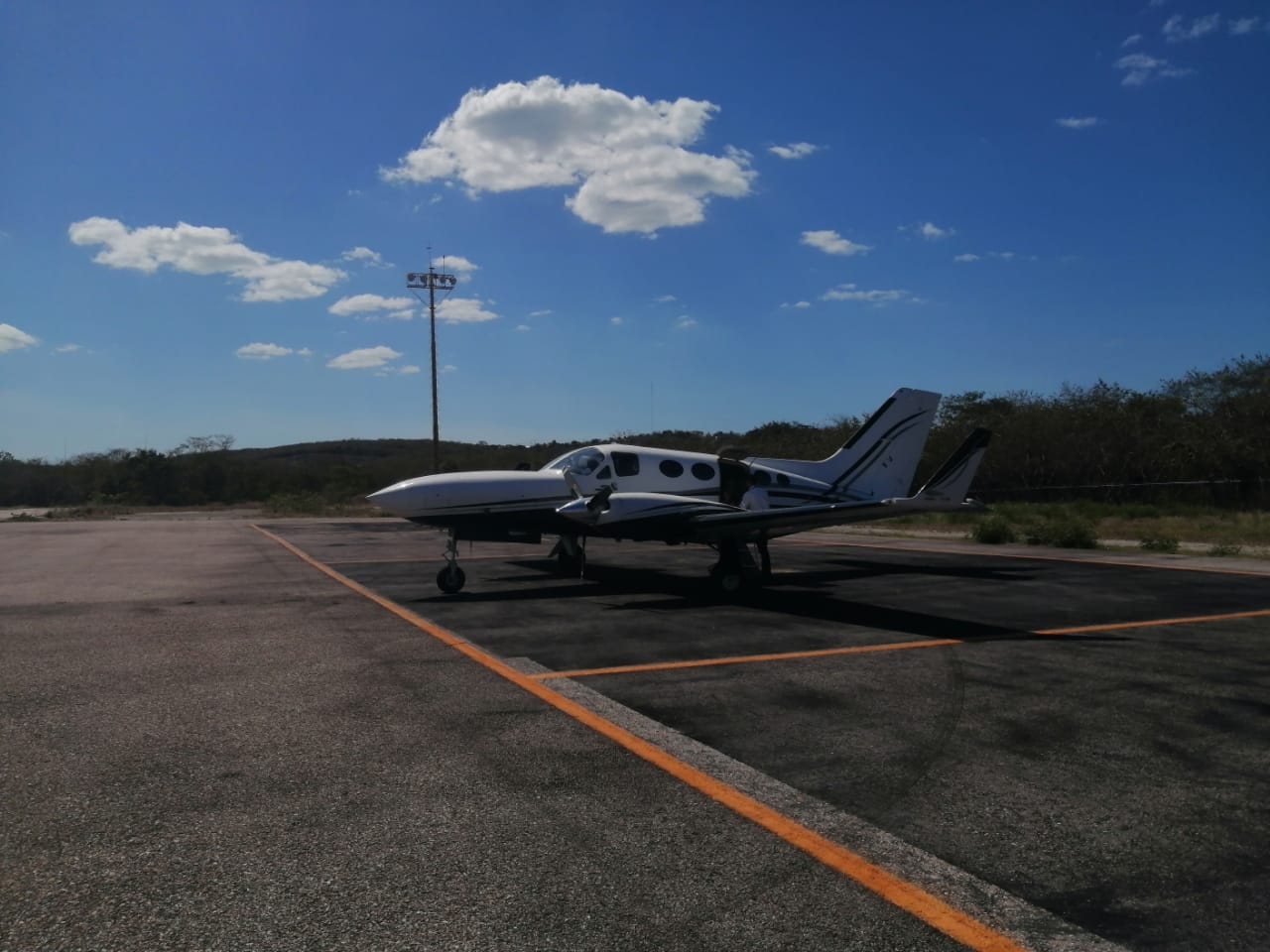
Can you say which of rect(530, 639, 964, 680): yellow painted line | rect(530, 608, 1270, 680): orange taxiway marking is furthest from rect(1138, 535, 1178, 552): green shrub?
rect(530, 639, 964, 680): yellow painted line

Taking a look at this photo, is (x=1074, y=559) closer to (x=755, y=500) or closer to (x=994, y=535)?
(x=994, y=535)

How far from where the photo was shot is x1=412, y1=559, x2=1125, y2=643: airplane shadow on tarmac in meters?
10.7

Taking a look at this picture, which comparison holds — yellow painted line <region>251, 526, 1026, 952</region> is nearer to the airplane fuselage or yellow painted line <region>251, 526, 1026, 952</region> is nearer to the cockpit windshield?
the airplane fuselage

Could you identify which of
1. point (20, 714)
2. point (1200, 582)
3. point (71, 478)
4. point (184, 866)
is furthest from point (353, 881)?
point (71, 478)

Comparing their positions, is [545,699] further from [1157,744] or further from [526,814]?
[1157,744]

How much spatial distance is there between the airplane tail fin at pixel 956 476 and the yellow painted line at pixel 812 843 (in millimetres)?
11247

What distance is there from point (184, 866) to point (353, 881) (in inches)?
31.1

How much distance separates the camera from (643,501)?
14.0 meters

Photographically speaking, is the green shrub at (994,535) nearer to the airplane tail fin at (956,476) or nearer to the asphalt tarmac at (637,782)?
the airplane tail fin at (956,476)

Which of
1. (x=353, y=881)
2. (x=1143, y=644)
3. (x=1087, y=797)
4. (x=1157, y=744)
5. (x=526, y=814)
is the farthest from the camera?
(x=1143, y=644)

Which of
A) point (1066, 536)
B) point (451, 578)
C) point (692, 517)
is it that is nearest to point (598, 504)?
point (692, 517)

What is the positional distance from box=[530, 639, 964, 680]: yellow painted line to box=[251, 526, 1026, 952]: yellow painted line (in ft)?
1.86

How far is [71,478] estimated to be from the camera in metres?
97.2

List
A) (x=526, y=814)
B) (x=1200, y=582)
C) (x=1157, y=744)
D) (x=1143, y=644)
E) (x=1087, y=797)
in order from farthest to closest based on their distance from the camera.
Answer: (x=1200, y=582)
(x=1143, y=644)
(x=1157, y=744)
(x=1087, y=797)
(x=526, y=814)
